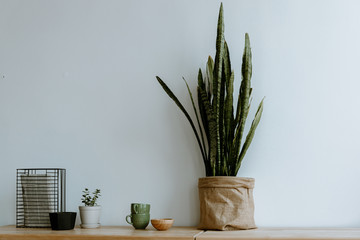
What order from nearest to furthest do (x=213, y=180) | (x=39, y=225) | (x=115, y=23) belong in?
1. (x=213, y=180)
2. (x=39, y=225)
3. (x=115, y=23)

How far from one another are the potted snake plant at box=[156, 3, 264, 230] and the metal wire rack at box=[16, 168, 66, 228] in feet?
1.81

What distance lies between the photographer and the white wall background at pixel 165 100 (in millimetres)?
1756

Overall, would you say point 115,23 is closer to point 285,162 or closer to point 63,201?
point 63,201

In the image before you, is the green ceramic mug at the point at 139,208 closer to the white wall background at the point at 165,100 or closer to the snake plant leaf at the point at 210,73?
the white wall background at the point at 165,100

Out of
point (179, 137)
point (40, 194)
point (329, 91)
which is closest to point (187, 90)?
point (179, 137)

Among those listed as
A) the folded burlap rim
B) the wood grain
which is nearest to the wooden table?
the wood grain

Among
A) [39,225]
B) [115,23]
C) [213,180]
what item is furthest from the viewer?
[115,23]

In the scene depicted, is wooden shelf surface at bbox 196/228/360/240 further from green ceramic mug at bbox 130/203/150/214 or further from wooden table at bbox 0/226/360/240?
green ceramic mug at bbox 130/203/150/214

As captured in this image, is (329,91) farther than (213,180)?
Yes

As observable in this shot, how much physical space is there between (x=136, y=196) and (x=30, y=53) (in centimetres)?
77

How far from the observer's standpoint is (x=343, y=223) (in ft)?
5.62

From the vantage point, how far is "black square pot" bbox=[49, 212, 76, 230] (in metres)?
1.67

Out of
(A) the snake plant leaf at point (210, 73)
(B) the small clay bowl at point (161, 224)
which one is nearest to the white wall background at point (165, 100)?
(A) the snake plant leaf at point (210, 73)

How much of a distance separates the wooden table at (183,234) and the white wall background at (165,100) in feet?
0.56
